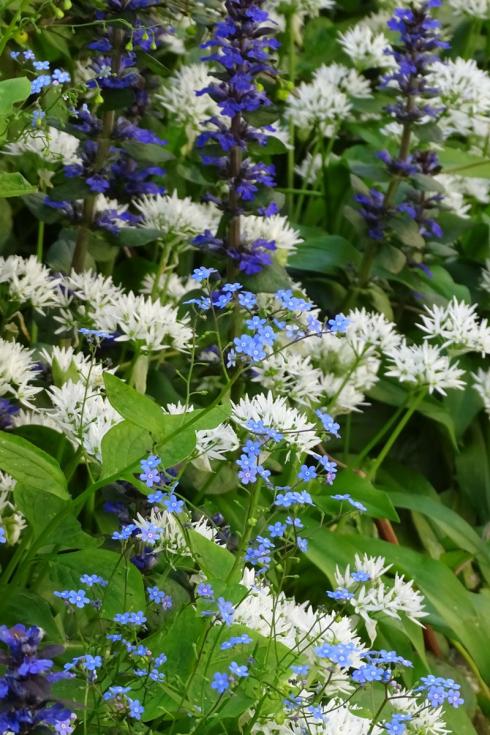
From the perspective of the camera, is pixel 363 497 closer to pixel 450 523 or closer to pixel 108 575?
pixel 450 523

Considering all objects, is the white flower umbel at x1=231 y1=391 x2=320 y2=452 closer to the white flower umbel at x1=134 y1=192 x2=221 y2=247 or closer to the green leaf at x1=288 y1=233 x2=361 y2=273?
the white flower umbel at x1=134 y1=192 x2=221 y2=247

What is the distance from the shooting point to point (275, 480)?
295cm

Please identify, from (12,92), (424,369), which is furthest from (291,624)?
(12,92)

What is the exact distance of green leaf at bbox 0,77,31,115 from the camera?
2.08 m

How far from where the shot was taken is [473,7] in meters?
4.57

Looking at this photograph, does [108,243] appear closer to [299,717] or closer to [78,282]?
[78,282]

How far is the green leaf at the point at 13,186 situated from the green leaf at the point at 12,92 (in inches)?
6.2

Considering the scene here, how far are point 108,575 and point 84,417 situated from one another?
0.39 meters

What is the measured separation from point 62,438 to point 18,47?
1.40 m

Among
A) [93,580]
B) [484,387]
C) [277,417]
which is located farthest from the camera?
[484,387]

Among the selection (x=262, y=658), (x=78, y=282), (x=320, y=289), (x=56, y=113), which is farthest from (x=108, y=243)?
(x=262, y=658)

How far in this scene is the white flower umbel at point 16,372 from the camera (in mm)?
2580

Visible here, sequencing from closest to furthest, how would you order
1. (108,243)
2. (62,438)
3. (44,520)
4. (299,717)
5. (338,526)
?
(299,717), (44,520), (62,438), (338,526), (108,243)

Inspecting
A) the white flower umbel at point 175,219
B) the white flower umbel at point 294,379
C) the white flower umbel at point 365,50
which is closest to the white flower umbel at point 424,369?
the white flower umbel at point 294,379
